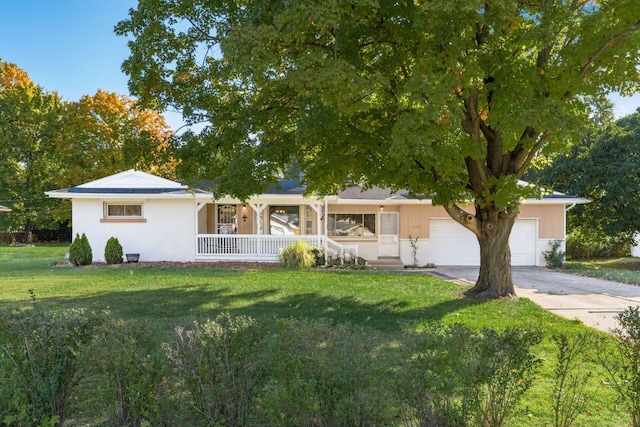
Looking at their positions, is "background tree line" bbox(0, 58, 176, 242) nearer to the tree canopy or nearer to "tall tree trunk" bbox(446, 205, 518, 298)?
the tree canopy

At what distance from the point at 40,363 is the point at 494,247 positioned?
8888 mm

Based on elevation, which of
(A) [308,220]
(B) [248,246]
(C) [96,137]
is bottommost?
(B) [248,246]

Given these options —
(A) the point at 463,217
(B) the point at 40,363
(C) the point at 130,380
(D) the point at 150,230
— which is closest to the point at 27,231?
(D) the point at 150,230

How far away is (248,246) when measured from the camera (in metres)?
17.2

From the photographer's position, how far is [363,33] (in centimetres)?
743

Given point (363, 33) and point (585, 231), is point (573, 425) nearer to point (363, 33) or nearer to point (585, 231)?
point (363, 33)

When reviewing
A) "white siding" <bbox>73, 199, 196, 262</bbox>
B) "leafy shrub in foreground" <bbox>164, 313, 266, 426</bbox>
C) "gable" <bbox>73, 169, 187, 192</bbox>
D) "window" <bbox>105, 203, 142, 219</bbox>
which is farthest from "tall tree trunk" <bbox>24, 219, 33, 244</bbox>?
"leafy shrub in foreground" <bbox>164, 313, 266, 426</bbox>

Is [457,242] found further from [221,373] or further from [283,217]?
[221,373]

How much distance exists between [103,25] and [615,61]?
1122cm

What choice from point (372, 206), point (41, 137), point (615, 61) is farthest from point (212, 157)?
point (41, 137)

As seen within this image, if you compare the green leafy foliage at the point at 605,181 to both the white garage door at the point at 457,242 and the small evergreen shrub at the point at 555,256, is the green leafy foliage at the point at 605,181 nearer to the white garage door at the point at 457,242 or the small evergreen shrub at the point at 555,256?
the small evergreen shrub at the point at 555,256

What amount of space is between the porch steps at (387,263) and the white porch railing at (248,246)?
1124 mm

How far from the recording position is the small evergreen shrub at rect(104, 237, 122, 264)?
16.2 meters

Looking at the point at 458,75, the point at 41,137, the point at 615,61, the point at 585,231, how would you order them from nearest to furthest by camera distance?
the point at 458,75 → the point at 615,61 → the point at 585,231 → the point at 41,137
